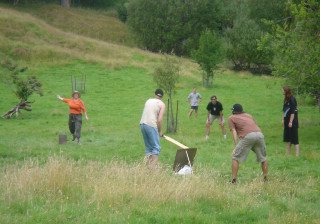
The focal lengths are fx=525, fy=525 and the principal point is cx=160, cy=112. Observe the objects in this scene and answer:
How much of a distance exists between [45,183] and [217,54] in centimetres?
3321

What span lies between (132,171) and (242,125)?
2905 mm

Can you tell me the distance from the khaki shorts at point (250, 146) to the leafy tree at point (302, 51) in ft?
25.3

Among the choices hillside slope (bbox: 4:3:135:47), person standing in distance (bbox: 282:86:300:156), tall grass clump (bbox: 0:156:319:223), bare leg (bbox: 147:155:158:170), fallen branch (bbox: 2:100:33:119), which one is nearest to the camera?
tall grass clump (bbox: 0:156:319:223)

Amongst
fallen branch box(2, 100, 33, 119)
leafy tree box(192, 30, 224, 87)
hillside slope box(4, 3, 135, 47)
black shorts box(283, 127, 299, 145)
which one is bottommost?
fallen branch box(2, 100, 33, 119)

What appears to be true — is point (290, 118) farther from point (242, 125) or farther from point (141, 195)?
point (141, 195)

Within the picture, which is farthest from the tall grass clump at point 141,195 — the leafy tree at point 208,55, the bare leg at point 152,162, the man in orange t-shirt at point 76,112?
the leafy tree at point 208,55

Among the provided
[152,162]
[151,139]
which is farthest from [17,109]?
[152,162]

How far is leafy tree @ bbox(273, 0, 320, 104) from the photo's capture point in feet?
60.9

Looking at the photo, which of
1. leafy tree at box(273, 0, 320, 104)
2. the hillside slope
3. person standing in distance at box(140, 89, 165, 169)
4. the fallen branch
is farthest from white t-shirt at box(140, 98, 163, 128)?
the hillside slope

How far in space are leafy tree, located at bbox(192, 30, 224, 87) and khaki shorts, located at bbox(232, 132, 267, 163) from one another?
2934 centimetres

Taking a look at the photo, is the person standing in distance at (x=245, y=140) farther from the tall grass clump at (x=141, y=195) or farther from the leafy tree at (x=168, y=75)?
the leafy tree at (x=168, y=75)

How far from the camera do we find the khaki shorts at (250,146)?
1138 cm

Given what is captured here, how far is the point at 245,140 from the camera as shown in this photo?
→ 37.4ft

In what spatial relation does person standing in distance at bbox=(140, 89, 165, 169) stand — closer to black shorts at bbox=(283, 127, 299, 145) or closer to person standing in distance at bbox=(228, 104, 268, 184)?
person standing in distance at bbox=(228, 104, 268, 184)
